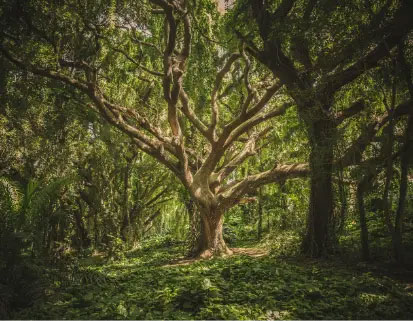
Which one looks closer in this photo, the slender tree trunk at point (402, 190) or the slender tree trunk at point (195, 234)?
the slender tree trunk at point (402, 190)

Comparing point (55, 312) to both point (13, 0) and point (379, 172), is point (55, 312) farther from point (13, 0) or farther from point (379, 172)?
point (379, 172)

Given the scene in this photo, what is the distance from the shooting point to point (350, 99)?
6.81 m

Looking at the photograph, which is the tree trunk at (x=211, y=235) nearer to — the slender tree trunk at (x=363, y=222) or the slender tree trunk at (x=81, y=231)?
the slender tree trunk at (x=363, y=222)

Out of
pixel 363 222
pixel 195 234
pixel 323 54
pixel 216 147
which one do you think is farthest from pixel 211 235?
pixel 323 54

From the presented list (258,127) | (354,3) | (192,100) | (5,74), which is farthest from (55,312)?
(258,127)

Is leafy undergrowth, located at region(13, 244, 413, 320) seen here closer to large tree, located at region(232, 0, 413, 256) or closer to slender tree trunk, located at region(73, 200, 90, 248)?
large tree, located at region(232, 0, 413, 256)

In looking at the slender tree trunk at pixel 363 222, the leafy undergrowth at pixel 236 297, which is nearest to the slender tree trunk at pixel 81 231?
the leafy undergrowth at pixel 236 297

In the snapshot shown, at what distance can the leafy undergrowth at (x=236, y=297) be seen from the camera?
3713mm

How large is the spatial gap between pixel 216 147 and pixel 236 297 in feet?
16.2

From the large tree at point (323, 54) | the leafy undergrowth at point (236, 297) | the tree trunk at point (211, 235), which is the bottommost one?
the leafy undergrowth at point (236, 297)

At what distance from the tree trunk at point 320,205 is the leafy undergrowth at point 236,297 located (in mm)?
1077

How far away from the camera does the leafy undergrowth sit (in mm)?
3713

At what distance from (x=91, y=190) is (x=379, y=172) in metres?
9.44

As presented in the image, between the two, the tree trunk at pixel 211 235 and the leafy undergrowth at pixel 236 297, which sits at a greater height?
the tree trunk at pixel 211 235
